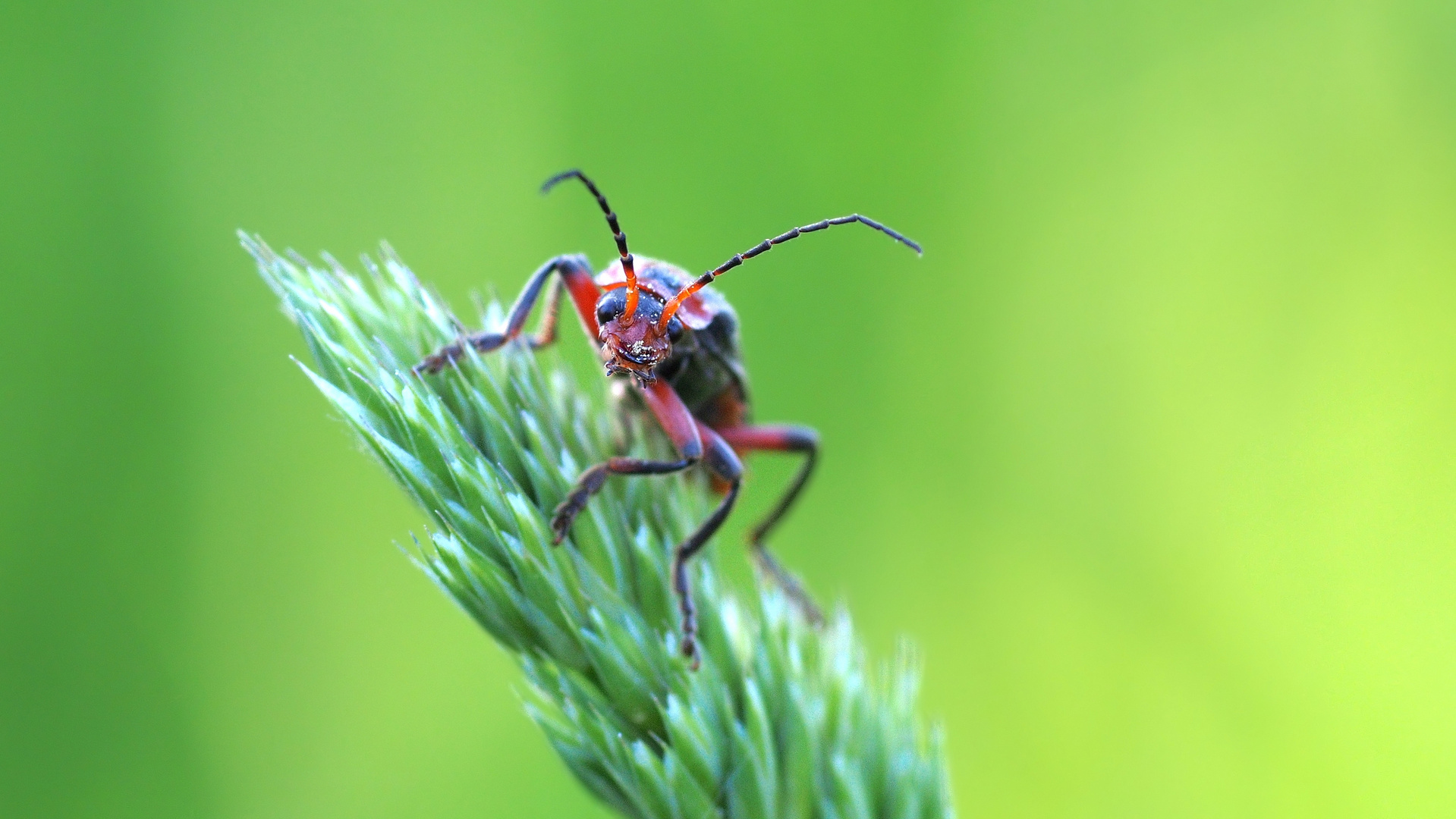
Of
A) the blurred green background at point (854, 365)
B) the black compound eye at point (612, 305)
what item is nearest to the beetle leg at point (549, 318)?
the blurred green background at point (854, 365)

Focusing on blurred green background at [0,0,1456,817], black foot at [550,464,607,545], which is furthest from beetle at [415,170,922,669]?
blurred green background at [0,0,1456,817]

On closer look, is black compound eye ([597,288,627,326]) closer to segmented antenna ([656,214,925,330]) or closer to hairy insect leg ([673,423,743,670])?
segmented antenna ([656,214,925,330])

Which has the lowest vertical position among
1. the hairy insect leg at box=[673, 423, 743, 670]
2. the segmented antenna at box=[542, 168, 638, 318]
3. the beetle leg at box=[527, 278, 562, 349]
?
the hairy insect leg at box=[673, 423, 743, 670]

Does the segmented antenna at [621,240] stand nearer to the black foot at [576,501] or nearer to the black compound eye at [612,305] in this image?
the black compound eye at [612,305]

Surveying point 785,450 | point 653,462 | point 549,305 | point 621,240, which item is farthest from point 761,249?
point 785,450

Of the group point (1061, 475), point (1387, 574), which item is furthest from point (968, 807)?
point (1387, 574)

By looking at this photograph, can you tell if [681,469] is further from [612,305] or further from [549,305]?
[549,305]
